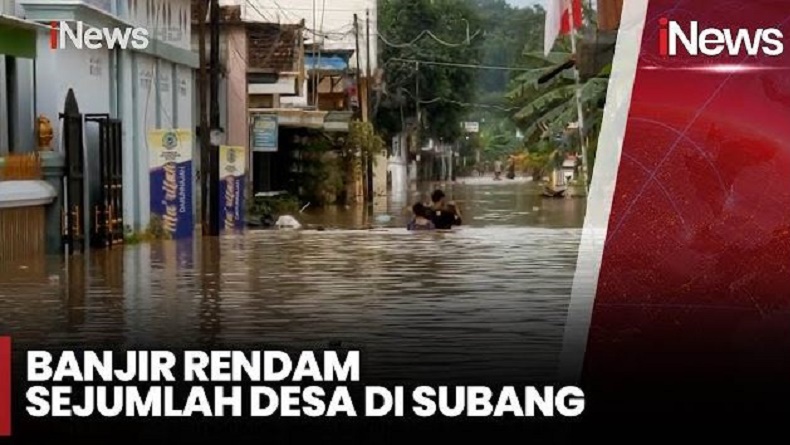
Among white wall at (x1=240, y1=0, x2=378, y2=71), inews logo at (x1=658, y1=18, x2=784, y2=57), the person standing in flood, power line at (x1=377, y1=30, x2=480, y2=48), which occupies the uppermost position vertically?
white wall at (x1=240, y1=0, x2=378, y2=71)

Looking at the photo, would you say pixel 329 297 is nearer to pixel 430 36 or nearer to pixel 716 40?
pixel 716 40

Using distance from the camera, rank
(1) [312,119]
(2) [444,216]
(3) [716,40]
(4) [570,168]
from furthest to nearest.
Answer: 1. (4) [570,168]
2. (1) [312,119]
3. (2) [444,216]
4. (3) [716,40]

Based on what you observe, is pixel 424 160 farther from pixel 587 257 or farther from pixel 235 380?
pixel 235 380

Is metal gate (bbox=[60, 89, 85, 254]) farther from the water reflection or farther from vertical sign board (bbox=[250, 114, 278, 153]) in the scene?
vertical sign board (bbox=[250, 114, 278, 153])

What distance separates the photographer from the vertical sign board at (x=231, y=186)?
32.4 metres

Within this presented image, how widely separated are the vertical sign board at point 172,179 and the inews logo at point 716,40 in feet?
39.3

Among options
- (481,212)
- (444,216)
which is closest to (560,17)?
(444,216)

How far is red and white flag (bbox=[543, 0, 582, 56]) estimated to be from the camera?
29078 millimetres

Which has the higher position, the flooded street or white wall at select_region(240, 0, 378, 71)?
white wall at select_region(240, 0, 378, 71)

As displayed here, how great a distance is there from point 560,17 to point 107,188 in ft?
Result: 28.2

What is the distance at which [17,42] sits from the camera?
24.4 m

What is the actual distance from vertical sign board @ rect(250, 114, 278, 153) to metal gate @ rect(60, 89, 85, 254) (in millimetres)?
13833
